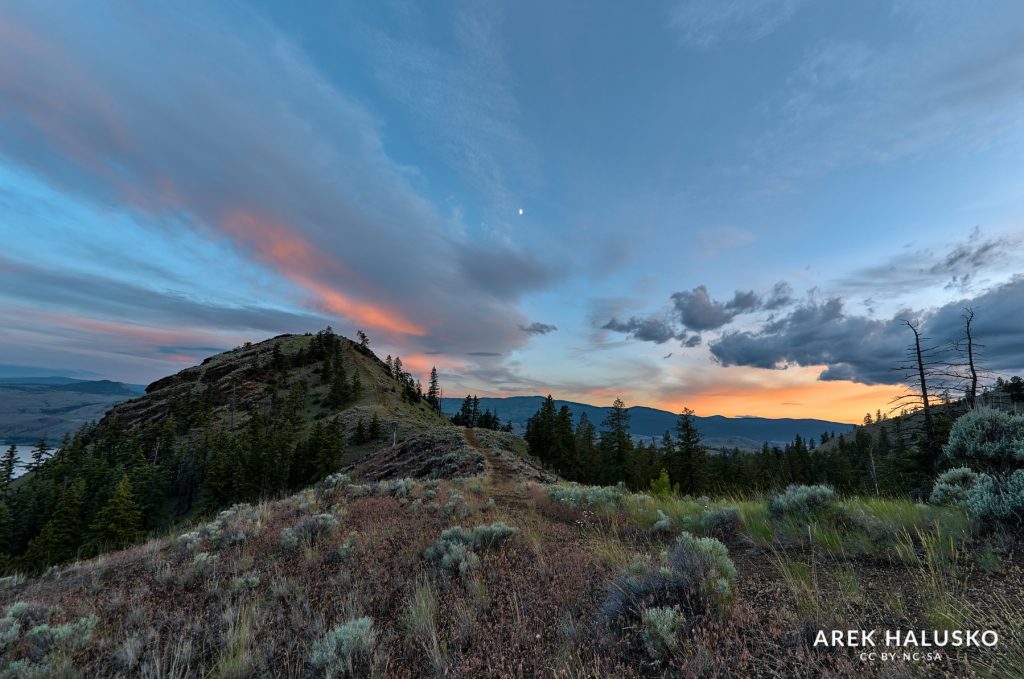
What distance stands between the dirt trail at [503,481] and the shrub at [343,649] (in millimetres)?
8587

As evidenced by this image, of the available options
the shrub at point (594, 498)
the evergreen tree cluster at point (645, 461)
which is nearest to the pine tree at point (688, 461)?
the evergreen tree cluster at point (645, 461)

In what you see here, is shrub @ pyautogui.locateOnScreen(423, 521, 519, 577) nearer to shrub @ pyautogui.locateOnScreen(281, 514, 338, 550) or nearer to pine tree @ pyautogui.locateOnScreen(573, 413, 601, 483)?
shrub @ pyautogui.locateOnScreen(281, 514, 338, 550)

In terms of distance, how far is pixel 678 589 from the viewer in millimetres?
4184

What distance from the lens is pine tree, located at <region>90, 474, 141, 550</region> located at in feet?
147

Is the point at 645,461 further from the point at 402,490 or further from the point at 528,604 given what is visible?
the point at 528,604

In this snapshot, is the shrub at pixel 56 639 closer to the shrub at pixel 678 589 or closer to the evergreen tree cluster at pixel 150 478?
the shrub at pixel 678 589

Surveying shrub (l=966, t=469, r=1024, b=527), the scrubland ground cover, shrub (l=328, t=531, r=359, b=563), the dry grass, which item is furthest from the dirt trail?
shrub (l=966, t=469, r=1024, b=527)

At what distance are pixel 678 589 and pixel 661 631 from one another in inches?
30.8

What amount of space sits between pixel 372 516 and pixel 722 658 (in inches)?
358

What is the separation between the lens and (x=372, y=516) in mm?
10297

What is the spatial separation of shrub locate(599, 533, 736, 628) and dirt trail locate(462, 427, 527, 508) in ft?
27.4

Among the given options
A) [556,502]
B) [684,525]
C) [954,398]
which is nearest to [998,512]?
[684,525]

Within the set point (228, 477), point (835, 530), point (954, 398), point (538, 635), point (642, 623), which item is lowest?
point (228, 477)

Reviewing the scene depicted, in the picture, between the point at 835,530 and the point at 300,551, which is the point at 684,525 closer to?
the point at 835,530
